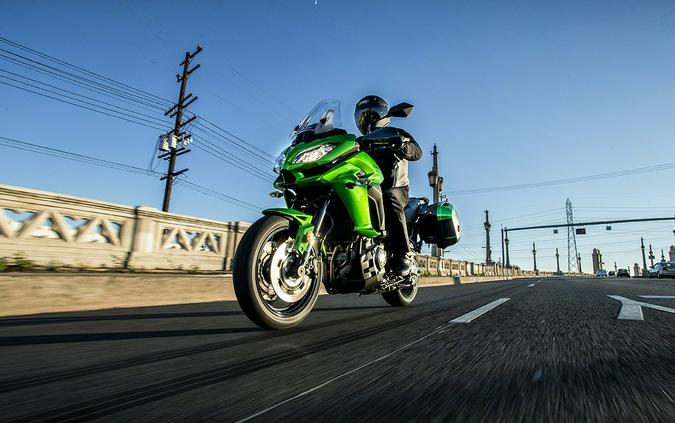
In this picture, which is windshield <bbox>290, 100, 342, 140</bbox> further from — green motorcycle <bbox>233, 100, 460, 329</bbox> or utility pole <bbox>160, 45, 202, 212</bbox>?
utility pole <bbox>160, 45, 202, 212</bbox>

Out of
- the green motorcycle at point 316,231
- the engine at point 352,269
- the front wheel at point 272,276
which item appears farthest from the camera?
the engine at point 352,269

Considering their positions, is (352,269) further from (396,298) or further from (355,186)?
(396,298)

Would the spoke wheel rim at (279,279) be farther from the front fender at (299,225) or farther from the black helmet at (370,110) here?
the black helmet at (370,110)

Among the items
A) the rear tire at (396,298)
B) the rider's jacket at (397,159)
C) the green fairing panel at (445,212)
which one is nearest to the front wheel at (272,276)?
the rider's jacket at (397,159)

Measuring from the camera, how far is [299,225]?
101 inches

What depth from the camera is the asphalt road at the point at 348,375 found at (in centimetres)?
83

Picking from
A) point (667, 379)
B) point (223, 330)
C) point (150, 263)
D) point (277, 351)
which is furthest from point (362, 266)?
point (150, 263)

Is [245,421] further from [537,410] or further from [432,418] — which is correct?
[537,410]

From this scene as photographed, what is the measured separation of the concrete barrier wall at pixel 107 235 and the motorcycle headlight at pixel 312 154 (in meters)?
→ 5.19

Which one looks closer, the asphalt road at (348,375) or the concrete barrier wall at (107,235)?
the asphalt road at (348,375)

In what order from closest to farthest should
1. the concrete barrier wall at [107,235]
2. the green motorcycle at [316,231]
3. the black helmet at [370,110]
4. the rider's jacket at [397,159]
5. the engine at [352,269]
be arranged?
the green motorcycle at [316,231] < the engine at [352,269] < the rider's jacket at [397,159] < the black helmet at [370,110] < the concrete barrier wall at [107,235]

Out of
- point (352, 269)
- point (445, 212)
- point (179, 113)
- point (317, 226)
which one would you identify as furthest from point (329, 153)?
point (179, 113)

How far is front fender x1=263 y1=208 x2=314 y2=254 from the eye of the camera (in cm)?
247

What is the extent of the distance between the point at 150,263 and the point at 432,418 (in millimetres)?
7527
